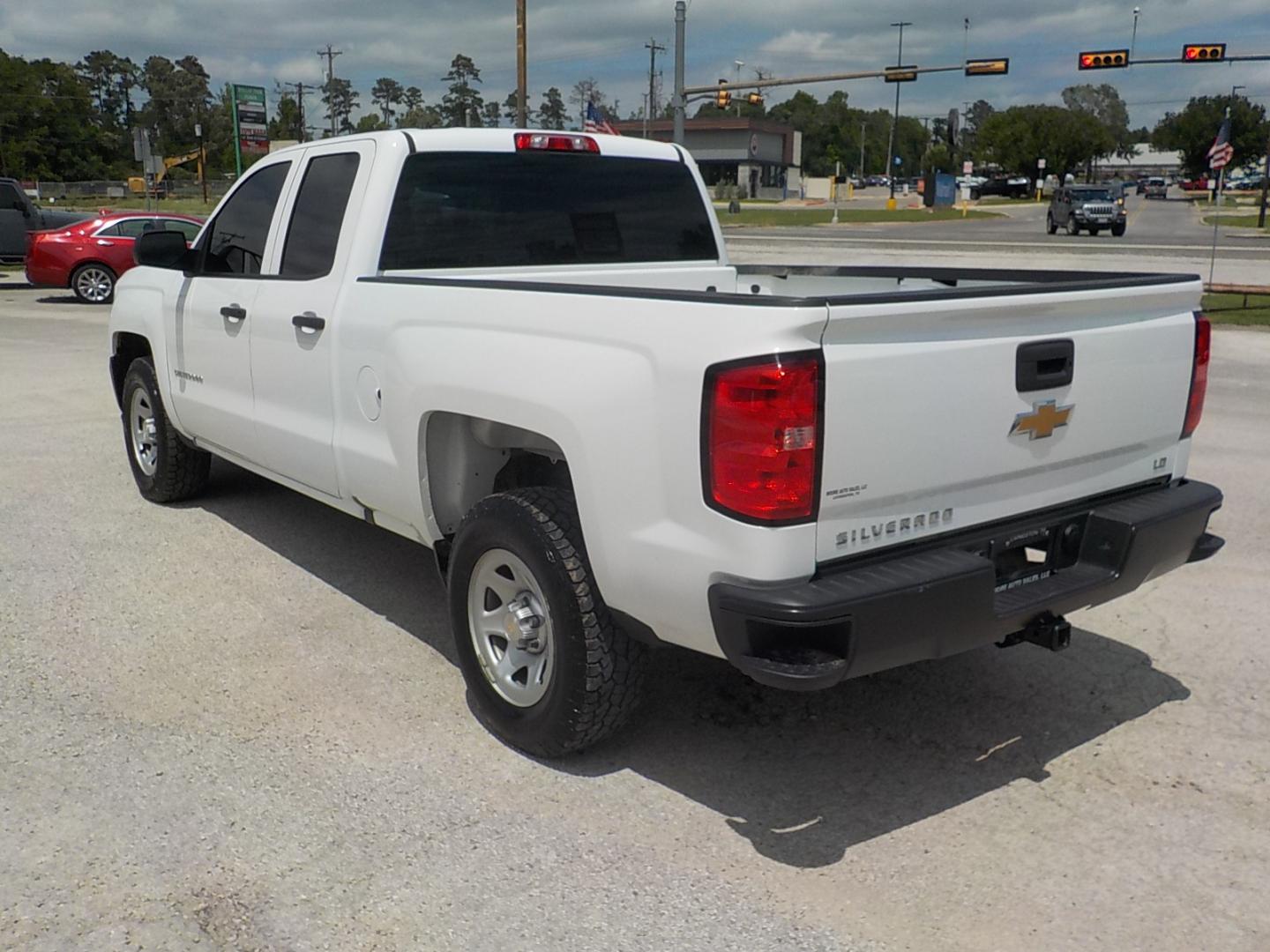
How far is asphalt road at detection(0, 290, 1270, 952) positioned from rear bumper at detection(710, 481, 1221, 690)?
0.60m

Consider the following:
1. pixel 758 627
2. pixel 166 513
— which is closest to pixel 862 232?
pixel 166 513

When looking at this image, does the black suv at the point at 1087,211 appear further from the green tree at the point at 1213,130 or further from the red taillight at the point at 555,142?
the green tree at the point at 1213,130

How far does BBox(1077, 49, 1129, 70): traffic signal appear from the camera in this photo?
3766 centimetres

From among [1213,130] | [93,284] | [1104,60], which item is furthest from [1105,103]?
[93,284]

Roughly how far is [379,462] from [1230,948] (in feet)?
9.97

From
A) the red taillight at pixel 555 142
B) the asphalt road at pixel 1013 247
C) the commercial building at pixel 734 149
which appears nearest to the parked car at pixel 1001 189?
the commercial building at pixel 734 149

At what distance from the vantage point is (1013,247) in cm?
3356

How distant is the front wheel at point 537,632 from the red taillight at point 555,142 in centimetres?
187

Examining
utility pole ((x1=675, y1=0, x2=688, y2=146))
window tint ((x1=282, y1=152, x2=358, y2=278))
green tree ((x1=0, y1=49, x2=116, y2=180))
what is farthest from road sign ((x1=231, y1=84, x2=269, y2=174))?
window tint ((x1=282, y1=152, x2=358, y2=278))

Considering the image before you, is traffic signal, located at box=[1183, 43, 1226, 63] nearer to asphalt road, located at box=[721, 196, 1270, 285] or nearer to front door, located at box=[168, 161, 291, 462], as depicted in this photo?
asphalt road, located at box=[721, 196, 1270, 285]

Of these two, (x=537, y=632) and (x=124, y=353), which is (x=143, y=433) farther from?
(x=537, y=632)

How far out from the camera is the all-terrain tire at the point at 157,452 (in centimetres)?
661

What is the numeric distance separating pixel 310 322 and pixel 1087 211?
143 feet

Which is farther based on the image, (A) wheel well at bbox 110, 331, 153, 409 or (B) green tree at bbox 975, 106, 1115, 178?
(B) green tree at bbox 975, 106, 1115, 178
